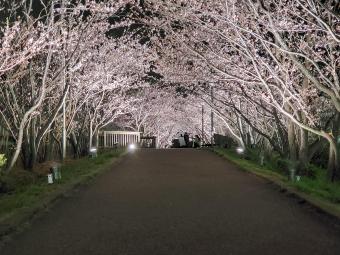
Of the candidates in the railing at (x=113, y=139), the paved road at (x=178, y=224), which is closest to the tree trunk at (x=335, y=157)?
the paved road at (x=178, y=224)

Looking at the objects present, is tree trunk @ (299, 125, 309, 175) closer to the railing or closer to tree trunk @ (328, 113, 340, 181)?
tree trunk @ (328, 113, 340, 181)

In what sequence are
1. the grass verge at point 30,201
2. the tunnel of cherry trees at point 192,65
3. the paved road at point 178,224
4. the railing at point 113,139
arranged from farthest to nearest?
the railing at point 113,139 < the tunnel of cherry trees at point 192,65 < the grass verge at point 30,201 < the paved road at point 178,224

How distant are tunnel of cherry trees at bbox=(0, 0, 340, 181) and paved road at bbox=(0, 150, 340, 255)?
13.6 feet

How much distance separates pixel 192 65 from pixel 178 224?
18.4 m

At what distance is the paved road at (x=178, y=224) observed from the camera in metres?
6.30

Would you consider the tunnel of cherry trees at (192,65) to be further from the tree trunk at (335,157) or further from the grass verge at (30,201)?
the grass verge at (30,201)

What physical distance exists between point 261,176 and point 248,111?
16.6 metres

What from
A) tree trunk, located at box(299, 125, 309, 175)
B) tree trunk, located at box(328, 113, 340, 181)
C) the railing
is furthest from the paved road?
the railing

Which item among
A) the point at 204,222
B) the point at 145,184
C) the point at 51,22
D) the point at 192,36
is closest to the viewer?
the point at 204,222

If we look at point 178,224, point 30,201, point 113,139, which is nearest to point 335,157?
point 178,224

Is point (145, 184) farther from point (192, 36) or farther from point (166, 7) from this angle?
point (192, 36)

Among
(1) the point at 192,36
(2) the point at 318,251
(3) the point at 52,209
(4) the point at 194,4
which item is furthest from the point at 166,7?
(2) the point at 318,251

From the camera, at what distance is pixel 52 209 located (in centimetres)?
930

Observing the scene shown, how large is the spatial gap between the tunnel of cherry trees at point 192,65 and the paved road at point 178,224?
13.6 ft
